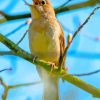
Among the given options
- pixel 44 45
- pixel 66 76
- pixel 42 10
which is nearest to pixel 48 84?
pixel 44 45

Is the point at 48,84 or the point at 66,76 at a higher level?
the point at 66,76

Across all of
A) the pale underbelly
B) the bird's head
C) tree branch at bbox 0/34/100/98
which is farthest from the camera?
the bird's head

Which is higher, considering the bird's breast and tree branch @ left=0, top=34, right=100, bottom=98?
tree branch @ left=0, top=34, right=100, bottom=98

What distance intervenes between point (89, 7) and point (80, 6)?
0.21ft

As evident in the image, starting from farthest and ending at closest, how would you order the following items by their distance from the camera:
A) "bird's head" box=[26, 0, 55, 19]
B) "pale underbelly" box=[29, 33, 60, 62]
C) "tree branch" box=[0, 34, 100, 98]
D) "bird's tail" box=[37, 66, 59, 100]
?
"bird's head" box=[26, 0, 55, 19] → "pale underbelly" box=[29, 33, 60, 62] → "bird's tail" box=[37, 66, 59, 100] → "tree branch" box=[0, 34, 100, 98]

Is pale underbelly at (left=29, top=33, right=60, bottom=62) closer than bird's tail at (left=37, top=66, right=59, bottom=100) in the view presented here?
No

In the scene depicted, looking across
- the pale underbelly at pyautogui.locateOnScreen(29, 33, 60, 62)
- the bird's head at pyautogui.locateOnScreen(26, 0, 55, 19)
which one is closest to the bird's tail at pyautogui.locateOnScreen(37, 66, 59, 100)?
the pale underbelly at pyautogui.locateOnScreen(29, 33, 60, 62)

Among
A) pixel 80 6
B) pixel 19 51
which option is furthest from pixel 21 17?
pixel 19 51

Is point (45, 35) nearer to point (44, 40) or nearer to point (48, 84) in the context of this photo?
point (44, 40)

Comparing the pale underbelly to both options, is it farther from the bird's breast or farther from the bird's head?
the bird's head

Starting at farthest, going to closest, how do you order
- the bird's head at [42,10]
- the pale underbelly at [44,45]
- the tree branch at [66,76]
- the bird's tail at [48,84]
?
the bird's head at [42,10], the pale underbelly at [44,45], the bird's tail at [48,84], the tree branch at [66,76]

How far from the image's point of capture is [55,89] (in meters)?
1.79

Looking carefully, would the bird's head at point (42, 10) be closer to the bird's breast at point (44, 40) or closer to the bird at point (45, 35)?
the bird at point (45, 35)

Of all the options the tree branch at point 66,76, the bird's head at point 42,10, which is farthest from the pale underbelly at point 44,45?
the tree branch at point 66,76
